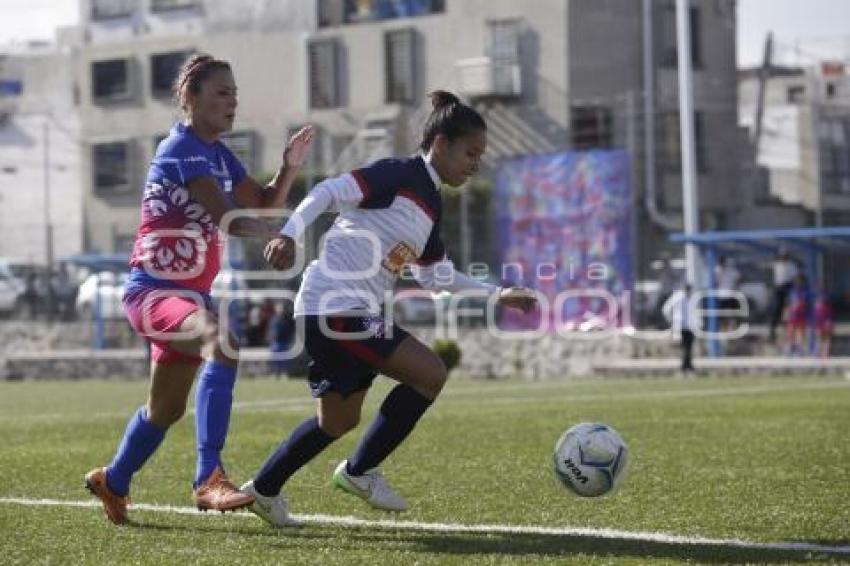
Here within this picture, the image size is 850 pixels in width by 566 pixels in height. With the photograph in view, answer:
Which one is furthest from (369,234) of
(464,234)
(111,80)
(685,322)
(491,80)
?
(111,80)

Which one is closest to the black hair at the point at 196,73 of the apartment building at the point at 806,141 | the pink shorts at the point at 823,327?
the pink shorts at the point at 823,327

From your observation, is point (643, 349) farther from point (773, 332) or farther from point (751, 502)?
point (751, 502)

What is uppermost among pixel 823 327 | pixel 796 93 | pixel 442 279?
pixel 796 93

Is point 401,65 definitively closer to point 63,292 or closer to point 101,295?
point 63,292

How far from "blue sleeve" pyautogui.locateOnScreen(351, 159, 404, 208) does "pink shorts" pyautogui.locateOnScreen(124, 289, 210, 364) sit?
2.85ft

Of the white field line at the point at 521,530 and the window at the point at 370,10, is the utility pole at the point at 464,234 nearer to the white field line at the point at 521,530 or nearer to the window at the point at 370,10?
the window at the point at 370,10

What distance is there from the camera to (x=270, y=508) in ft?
25.1

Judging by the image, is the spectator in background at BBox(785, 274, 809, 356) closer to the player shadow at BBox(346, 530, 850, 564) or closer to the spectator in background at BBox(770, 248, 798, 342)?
the spectator in background at BBox(770, 248, 798, 342)

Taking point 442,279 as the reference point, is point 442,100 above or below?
above

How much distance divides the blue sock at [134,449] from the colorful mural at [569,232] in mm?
24395

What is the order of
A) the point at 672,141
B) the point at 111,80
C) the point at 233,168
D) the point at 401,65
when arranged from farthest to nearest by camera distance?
the point at 111,80 < the point at 401,65 < the point at 672,141 < the point at 233,168

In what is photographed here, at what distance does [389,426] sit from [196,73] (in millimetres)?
1726

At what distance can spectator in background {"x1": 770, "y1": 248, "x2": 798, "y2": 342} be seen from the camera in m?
31.2

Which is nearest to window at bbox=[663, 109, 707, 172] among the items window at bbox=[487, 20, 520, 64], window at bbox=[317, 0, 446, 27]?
window at bbox=[487, 20, 520, 64]
